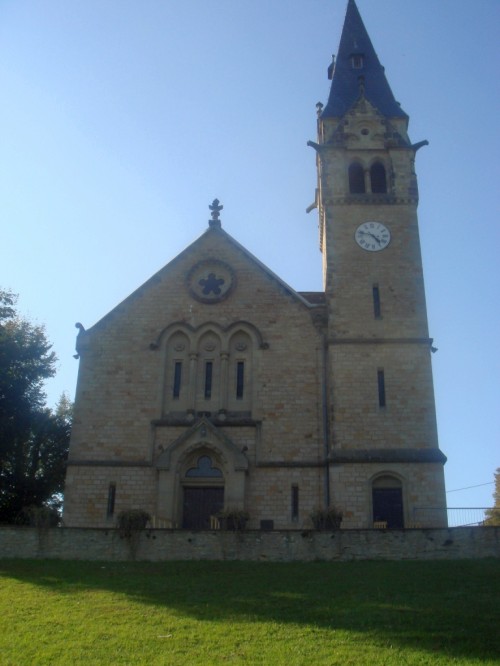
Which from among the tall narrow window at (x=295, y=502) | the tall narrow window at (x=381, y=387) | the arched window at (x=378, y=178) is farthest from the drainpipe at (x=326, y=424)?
the arched window at (x=378, y=178)

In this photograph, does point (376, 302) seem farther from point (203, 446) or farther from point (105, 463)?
point (105, 463)

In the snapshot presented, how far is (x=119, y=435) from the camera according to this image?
1088 inches

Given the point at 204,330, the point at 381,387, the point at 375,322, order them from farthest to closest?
1. the point at 204,330
2. the point at 375,322
3. the point at 381,387

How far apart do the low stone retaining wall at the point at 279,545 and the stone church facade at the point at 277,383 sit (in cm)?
429

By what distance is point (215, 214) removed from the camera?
31891 mm

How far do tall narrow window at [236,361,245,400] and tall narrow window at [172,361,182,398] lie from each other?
2230mm

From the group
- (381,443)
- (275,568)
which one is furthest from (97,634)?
(381,443)

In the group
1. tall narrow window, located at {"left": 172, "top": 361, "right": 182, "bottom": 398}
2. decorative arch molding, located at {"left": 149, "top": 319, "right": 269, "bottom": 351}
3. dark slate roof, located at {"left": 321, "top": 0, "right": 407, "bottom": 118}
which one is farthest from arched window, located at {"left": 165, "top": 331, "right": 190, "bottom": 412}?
dark slate roof, located at {"left": 321, "top": 0, "right": 407, "bottom": 118}

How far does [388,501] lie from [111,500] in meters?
9.79

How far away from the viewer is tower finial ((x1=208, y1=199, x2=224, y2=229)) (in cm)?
3155

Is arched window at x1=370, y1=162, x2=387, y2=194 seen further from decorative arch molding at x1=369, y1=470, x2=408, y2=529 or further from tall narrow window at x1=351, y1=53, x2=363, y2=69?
decorative arch molding at x1=369, y1=470, x2=408, y2=529

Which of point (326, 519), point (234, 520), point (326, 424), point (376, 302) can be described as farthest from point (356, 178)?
point (234, 520)

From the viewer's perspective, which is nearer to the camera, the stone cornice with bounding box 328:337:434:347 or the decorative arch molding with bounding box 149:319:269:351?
the stone cornice with bounding box 328:337:434:347

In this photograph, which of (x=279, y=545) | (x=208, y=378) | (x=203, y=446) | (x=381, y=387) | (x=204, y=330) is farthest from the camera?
(x=204, y=330)
